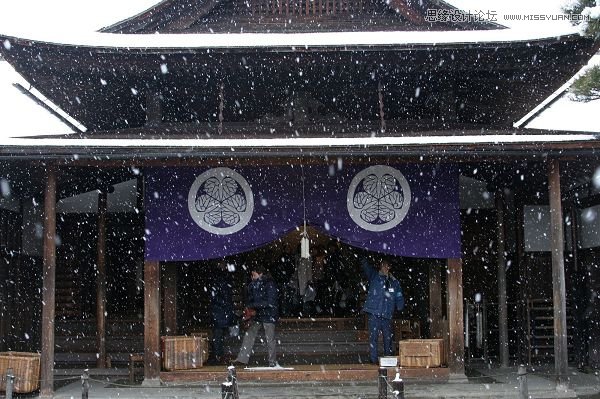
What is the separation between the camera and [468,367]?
565 inches

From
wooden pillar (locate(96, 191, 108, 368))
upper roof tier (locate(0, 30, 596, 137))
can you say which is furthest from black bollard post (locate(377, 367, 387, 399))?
wooden pillar (locate(96, 191, 108, 368))

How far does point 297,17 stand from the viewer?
48.0ft

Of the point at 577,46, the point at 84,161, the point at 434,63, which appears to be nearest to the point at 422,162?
the point at 434,63

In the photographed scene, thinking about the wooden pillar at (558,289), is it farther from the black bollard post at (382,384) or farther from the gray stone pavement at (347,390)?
the black bollard post at (382,384)

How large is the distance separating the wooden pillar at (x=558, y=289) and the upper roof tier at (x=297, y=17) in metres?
3.96

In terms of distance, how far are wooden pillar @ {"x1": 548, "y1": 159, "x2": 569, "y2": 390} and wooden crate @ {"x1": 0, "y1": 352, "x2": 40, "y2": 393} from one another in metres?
7.63

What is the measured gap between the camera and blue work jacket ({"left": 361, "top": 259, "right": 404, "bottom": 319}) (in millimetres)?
12789

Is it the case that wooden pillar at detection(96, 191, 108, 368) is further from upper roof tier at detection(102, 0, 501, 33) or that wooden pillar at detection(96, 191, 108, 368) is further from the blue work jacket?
the blue work jacket

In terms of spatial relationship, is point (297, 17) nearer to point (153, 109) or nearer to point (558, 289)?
point (153, 109)

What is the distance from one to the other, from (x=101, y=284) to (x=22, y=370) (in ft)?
10.2

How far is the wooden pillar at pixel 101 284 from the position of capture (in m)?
14.4

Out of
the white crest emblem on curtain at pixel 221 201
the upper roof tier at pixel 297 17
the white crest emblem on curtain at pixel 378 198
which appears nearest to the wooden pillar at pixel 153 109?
the white crest emblem on curtain at pixel 221 201

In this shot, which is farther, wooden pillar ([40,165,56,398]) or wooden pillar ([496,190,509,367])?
wooden pillar ([496,190,509,367])

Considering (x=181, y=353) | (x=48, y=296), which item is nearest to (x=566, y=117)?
(x=181, y=353)
